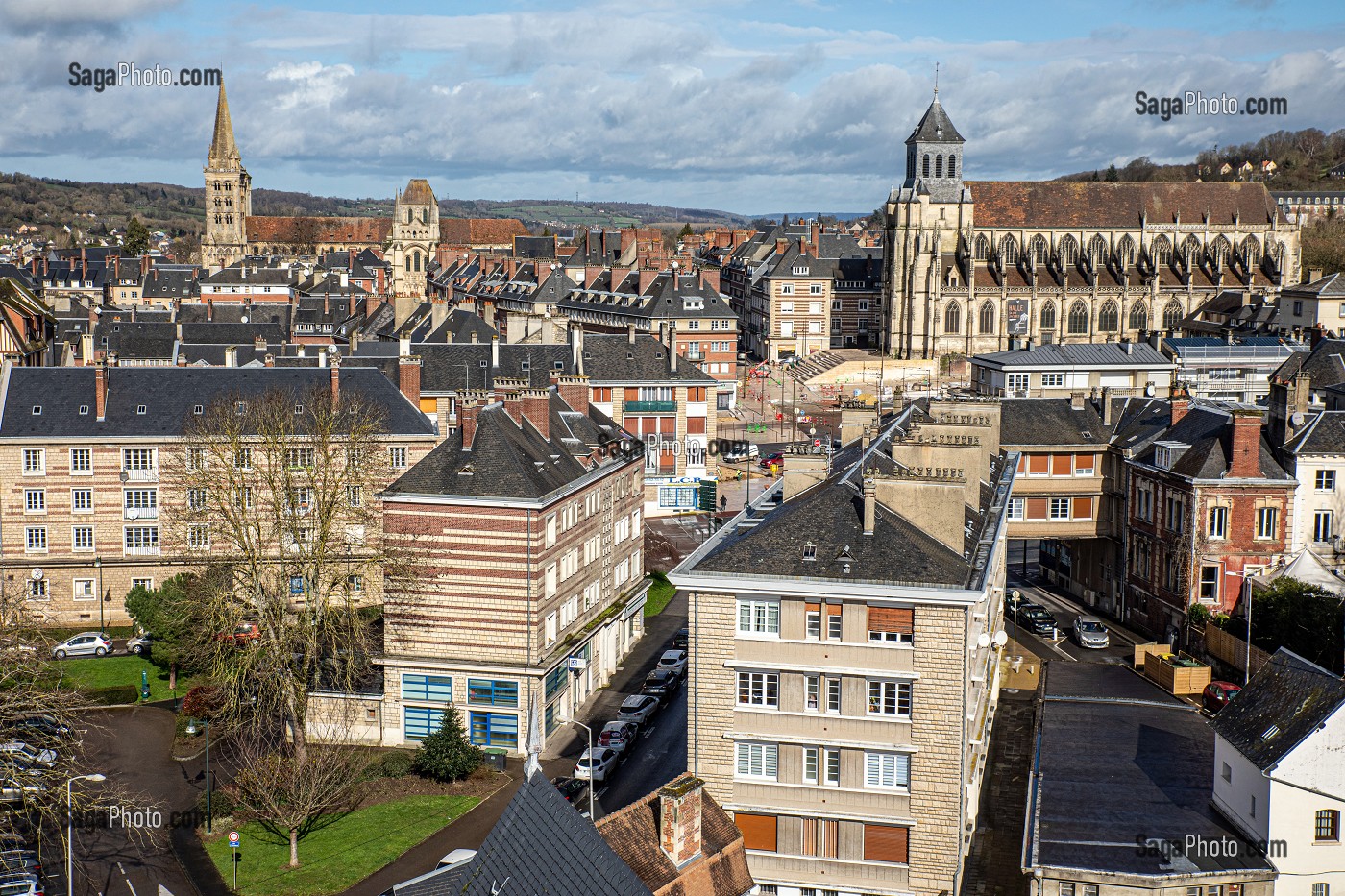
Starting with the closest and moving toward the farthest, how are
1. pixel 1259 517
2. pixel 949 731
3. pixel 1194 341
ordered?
1. pixel 949 731
2. pixel 1259 517
3. pixel 1194 341

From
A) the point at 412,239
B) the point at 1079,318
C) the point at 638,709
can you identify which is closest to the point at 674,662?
the point at 638,709

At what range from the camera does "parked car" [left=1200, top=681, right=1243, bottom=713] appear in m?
49.6

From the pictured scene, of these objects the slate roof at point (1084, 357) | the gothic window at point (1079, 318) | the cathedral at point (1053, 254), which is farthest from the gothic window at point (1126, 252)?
the slate roof at point (1084, 357)

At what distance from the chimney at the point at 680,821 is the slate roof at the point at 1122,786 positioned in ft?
30.5

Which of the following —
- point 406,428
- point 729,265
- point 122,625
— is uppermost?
point 729,265

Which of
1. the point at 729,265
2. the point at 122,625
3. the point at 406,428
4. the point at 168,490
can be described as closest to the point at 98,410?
the point at 168,490

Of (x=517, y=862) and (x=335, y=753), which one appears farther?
(x=335, y=753)

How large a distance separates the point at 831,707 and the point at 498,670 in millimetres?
14617

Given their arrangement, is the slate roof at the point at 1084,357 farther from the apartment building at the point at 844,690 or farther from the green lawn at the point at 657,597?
the apartment building at the point at 844,690

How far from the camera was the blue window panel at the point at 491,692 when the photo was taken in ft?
153

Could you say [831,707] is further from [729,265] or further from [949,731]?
[729,265]

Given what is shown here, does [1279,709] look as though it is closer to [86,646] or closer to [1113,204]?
[86,646]

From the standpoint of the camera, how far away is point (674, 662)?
54094 mm

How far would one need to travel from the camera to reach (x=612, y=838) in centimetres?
2750
